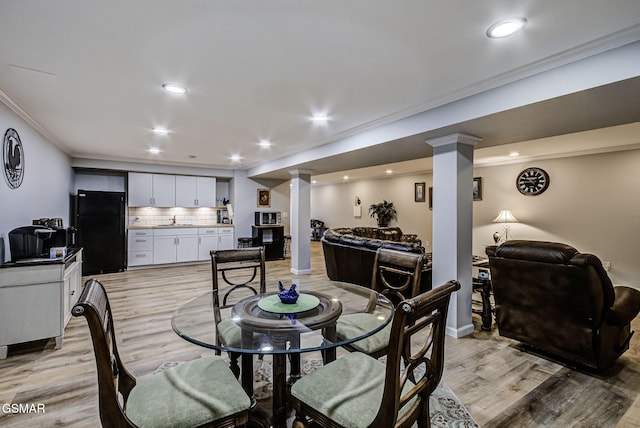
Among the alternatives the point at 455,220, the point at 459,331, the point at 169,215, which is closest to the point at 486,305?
the point at 459,331

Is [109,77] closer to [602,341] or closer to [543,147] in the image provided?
[602,341]

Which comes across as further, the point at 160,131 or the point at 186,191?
the point at 186,191

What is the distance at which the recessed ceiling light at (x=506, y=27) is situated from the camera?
5.43ft

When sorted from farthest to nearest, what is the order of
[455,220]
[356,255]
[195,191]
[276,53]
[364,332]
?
[195,191] → [356,255] → [455,220] → [276,53] → [364,332]

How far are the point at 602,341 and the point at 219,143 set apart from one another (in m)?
5.01

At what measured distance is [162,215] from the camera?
7246mm

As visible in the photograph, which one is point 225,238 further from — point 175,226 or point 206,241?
point 175,226

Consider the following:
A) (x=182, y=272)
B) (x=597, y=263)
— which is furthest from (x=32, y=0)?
(x=182, y=272)

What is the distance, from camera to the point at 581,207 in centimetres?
520

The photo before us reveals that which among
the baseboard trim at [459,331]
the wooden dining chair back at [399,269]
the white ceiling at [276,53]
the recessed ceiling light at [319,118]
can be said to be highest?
the recessed ceiling light at [319,118]

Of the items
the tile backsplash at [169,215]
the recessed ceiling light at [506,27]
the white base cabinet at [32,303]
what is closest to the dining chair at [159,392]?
the white base cabinet at [32,303]

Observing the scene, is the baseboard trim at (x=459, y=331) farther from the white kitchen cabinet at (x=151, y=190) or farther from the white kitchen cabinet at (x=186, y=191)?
the white kitchen cabinet at (x=151, y=190)

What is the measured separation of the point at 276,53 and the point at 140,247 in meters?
6.00

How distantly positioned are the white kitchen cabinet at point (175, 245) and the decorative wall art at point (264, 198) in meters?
1.73
